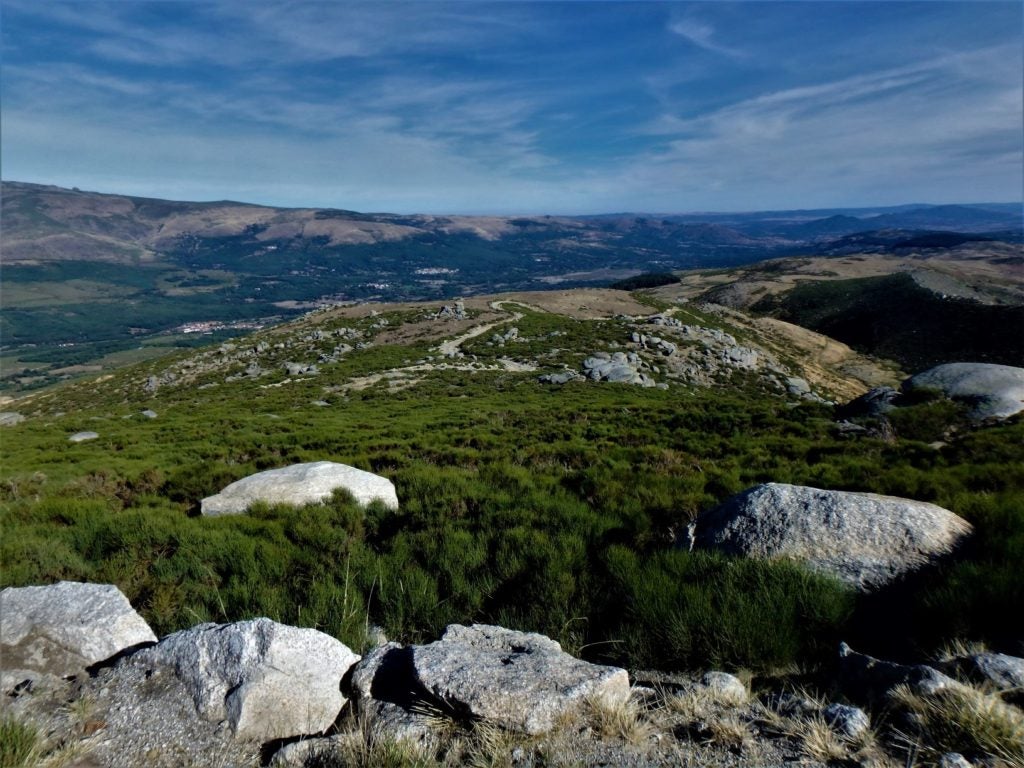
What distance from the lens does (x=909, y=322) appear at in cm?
8706

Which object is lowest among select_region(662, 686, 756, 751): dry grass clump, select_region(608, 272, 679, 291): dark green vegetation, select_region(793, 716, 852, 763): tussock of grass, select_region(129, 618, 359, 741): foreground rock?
select_region(608, 272, 679, 291): dark green vegetation

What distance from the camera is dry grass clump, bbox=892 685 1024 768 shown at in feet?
10.2

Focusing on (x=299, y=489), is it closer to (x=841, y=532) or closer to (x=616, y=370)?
(x=841, y=532)

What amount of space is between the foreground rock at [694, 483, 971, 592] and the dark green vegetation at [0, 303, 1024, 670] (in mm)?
289

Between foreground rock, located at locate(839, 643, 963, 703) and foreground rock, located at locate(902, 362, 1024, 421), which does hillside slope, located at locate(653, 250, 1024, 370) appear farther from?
foreground rock, located at locate(839, 643, 963, 703)

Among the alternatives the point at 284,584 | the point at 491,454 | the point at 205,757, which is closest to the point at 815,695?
the point at 205,757

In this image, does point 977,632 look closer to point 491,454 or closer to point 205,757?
point 205,757

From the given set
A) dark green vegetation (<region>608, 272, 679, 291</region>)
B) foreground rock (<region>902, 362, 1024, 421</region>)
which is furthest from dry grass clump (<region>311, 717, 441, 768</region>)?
dark green vegetation (<region>608, 272, 679, 291</region>)

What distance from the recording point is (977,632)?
436 centimetres

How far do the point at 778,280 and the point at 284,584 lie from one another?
160744 millimetres

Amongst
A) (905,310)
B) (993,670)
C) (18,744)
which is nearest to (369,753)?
(18,744)

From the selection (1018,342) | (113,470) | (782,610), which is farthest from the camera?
(1018,342)

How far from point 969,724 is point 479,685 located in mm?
3279

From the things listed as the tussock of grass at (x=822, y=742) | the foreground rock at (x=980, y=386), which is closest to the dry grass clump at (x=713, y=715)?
the tussock of grass at (x=822, y=742)
